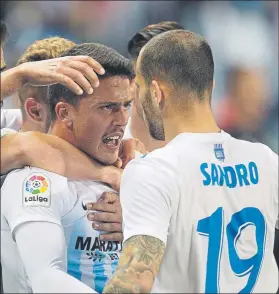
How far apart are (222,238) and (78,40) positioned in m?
2.80

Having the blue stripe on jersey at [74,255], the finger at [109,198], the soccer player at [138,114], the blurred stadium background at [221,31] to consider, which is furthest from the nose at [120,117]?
the blurred stadium background at [221,31]

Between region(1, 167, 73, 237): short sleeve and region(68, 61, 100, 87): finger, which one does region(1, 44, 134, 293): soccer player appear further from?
region(68, 61, 100, 87): finger

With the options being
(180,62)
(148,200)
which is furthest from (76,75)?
(148,200)

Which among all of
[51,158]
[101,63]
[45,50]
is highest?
[45,50]

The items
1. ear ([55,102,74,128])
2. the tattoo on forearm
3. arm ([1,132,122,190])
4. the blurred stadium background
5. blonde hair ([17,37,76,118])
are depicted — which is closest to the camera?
the tattoo on forearm

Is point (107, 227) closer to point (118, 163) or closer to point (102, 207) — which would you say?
point (102, 207)

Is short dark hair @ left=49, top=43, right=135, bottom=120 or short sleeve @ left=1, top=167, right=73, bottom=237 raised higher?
short dark hair @ left=49, top=43, right=135, bottom=120

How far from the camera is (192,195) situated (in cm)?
151

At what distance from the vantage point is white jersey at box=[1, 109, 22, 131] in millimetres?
2527

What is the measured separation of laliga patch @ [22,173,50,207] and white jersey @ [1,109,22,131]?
809mm

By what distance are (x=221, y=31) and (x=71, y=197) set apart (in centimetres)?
278

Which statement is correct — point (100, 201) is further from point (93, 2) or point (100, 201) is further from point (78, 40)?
point (93, 2)

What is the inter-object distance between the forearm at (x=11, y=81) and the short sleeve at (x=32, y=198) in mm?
247

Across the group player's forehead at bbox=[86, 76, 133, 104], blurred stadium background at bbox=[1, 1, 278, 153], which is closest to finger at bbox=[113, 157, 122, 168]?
player's forehead at bbox=[86, 76, 133, 104]
